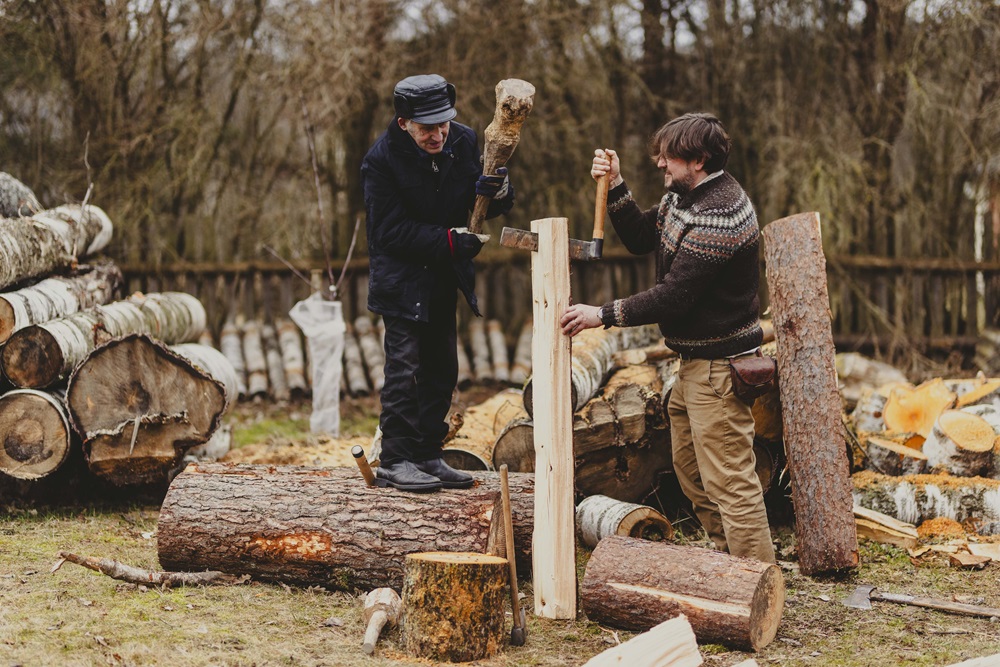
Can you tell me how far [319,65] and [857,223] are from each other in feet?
20.7

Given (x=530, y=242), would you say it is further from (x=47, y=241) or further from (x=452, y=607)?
(x=47, y=241)

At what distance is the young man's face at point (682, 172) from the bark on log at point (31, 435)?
3947 millimetres

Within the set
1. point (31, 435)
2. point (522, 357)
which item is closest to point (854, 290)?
point (522, 357)

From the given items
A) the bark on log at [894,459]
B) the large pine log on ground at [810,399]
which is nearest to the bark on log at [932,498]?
the bark on log at [894,459]

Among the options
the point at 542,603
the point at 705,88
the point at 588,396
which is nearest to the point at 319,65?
the point at 705,88

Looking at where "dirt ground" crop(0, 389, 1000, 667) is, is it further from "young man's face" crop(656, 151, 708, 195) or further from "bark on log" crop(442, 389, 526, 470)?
"young man's face" crop(656, 151, 708, 195)

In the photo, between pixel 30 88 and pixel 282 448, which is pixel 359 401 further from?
pixel 30 88

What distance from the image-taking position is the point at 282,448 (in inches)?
313

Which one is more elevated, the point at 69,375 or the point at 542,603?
the point at 69,375

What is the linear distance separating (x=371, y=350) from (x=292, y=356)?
88cm

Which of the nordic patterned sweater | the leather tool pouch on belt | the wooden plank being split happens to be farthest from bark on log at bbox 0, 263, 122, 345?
the leather tool pouch on belt

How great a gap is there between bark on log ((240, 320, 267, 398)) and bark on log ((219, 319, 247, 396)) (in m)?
0.06

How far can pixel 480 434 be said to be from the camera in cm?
682

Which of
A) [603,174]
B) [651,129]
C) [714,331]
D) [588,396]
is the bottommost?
[588,396]
